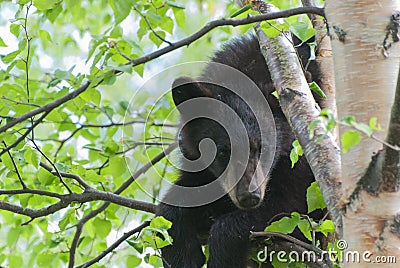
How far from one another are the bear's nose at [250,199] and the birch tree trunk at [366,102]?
1.72 m

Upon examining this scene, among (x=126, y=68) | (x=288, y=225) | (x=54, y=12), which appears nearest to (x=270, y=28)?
(x=126, y=68)

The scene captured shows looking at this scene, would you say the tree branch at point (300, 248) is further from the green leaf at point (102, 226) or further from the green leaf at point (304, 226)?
the green leaf at point (102, 226)

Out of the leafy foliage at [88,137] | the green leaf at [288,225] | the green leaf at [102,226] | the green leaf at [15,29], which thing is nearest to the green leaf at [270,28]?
the leafy foliage at [88,137]

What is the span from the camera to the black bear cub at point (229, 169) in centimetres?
420

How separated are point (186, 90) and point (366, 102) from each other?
2413mm

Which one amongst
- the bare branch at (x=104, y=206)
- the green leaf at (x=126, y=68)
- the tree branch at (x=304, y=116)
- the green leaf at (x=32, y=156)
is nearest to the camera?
the tree branch at (x=304, y=116)

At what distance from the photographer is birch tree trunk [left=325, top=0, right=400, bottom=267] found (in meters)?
2.35

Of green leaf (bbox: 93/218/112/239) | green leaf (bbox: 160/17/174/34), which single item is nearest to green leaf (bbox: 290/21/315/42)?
green leaf (bbox: 160/17/174/34)

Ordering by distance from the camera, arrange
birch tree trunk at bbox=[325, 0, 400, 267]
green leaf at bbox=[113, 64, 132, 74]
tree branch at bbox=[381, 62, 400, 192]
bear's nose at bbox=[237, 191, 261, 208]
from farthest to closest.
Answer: bear's nose at bbox=[237, 191, 261, 208]
green leaf at bbox=[113, 64, 132, 74]
birch tree trunk at bbox=[325, 0, 400, 267]
tree branch at bbox=[381, 62, 400, 192]

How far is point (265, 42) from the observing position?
355 centimetres

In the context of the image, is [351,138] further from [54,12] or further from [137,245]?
[54,12]

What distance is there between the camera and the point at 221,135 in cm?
474

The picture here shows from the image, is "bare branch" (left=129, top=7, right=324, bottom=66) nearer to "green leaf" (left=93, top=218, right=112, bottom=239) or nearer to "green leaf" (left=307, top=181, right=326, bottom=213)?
"green leaf" (left=307, top=181, right=326, bottom=213)

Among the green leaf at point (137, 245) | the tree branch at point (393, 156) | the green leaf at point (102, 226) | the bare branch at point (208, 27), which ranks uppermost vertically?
the bare branch at point (208, 27)
